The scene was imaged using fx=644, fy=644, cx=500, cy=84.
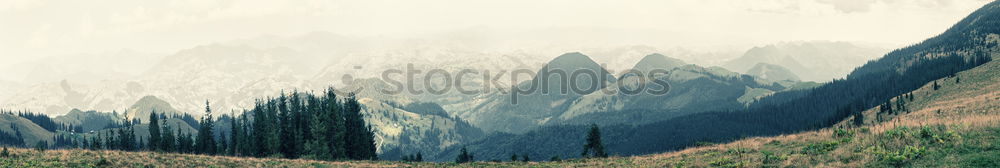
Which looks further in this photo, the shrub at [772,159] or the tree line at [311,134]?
the tree line at [311,134]

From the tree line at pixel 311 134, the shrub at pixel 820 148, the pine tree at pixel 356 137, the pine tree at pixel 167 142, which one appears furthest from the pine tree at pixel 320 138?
the shrub at pixel 820 148

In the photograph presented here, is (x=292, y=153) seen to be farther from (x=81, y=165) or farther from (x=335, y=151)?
(x=81, y=165)

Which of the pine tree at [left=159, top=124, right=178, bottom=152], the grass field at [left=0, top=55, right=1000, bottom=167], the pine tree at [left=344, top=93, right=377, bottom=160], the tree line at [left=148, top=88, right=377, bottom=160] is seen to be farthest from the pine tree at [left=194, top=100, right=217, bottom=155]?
the grass field at [left=0, top=55, right=1000, bottom=167]

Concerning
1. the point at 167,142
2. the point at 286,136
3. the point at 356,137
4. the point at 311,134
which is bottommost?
the point at 167,142

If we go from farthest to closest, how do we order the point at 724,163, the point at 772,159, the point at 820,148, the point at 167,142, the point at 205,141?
the point at 167,142 → the point at 205,141 → the point at 724,163 → the point at 820,148 → the point at 772,159

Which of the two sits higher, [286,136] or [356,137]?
[286,136]

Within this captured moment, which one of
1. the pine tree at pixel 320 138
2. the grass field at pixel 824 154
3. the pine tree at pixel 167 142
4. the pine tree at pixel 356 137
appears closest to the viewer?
the grass field at pixel 824 154

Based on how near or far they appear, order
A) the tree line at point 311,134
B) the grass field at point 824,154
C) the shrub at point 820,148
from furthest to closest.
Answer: the tree line at point 311,134
the shrub at point 820,148
the grass field at point 824,154

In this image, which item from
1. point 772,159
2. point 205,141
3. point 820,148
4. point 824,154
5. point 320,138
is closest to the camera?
point 824,154

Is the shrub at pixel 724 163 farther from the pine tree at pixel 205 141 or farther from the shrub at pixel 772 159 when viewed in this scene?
the pine tree at pixel 205 141

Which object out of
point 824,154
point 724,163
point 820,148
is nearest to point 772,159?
point 824,154

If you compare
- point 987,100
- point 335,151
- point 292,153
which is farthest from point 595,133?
point 987,100

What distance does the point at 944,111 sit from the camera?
142375mm

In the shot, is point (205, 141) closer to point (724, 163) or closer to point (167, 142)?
point (167, 142)
